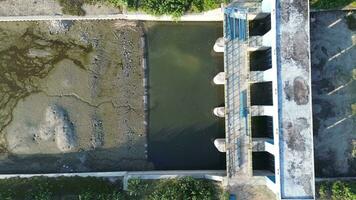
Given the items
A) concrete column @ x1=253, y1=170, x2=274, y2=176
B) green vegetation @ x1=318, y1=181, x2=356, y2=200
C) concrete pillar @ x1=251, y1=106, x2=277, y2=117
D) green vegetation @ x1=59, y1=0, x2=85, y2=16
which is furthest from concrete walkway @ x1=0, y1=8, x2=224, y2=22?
green vegetation @ x1=318, y1=181, x2=356, y2=200

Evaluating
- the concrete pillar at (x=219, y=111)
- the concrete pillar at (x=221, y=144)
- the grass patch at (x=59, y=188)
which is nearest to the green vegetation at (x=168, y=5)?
the concrete pillar at (x=219, y=111)

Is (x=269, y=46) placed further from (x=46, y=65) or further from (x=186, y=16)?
(x=46, y=65)

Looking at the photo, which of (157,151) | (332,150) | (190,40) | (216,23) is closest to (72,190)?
(157,151)

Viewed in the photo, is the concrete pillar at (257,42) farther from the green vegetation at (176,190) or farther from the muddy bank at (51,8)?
the green vegetation at (176,190)

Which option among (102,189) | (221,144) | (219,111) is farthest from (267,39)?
(102,189)

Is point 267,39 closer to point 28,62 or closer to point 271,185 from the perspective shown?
point 271,185

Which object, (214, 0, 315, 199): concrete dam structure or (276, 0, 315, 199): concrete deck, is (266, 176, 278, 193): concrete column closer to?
(214, 0, 315, 199): concrete dam structure
